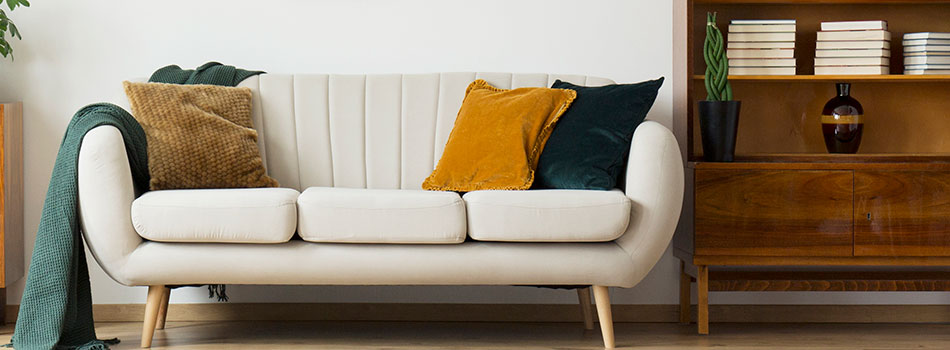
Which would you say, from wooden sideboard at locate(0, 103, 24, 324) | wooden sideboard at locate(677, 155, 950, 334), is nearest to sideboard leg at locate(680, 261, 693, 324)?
wooden sideboard at locate(677, 155, 950, 334)

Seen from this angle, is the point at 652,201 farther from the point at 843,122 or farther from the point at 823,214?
the point at 843,122

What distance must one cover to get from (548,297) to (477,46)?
931mm

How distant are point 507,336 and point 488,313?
34cm

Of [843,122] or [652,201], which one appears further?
[843,122]

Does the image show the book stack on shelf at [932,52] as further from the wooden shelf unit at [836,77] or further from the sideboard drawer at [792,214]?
the sideboard drawer at [792,214]

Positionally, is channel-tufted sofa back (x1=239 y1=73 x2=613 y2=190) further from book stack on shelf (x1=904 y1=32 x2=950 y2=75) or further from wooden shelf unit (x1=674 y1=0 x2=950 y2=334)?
book stack on shelf (x1=904 y1=32 x2=950 y2=75)

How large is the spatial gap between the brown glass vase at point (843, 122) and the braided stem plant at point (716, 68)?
458 millimetres

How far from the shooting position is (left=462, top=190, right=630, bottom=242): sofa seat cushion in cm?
230

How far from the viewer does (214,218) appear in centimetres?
228

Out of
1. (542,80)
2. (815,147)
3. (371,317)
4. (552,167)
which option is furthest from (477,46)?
(815,147)

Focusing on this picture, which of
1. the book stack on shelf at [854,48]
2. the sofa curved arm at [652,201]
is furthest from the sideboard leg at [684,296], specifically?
the book stack on shelf at [854,48]

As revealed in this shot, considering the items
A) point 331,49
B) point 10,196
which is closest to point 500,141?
point 331,49

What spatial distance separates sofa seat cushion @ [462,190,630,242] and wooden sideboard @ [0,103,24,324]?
1640mm

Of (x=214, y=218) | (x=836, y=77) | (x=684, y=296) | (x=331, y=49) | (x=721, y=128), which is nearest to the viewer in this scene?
(x=214, y=218)
